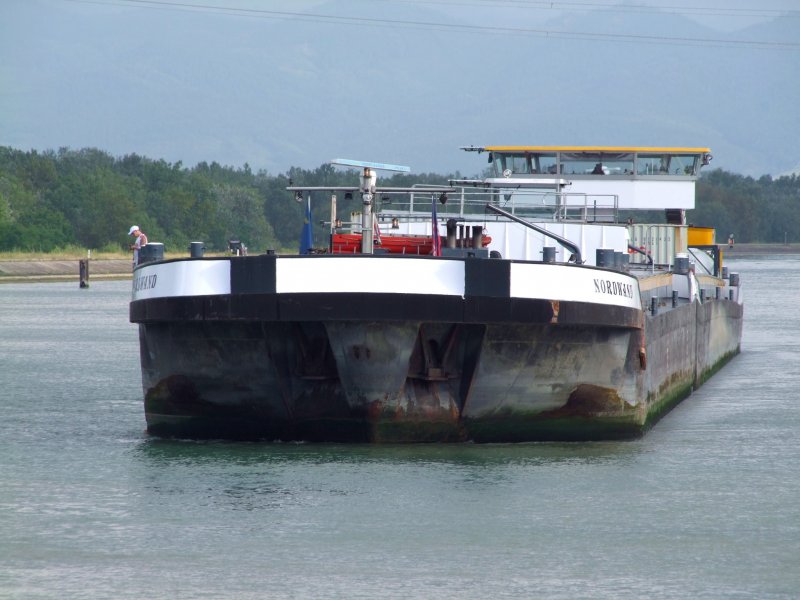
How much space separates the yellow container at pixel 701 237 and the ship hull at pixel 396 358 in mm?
17039

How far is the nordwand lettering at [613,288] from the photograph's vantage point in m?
14.7

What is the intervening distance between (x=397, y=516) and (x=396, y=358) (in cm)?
234

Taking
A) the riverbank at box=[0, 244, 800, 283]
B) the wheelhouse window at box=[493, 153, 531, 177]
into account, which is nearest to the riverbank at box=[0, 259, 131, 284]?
the riverbank at box=[0, 244, 800, 283]

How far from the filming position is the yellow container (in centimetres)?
3222

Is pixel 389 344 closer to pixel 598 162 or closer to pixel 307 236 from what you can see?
pixel 307 236

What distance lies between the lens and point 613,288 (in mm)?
15000

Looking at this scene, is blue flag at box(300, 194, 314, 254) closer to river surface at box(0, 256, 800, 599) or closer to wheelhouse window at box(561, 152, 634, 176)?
river surface at box(0, 256, 800, 599)

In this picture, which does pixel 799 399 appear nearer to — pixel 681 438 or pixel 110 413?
pixel 681 438

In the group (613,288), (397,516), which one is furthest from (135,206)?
(397,516)

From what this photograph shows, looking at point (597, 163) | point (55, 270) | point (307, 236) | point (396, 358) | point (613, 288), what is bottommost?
point (55, 270)

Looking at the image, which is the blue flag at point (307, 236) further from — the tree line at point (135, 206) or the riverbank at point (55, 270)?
the tree line at point (135, 206)

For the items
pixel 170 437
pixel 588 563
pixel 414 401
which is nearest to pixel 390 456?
pixel 414 401

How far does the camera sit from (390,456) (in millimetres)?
14625

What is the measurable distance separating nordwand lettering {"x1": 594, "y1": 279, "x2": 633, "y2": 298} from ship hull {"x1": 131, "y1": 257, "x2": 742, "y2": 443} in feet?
0.10
